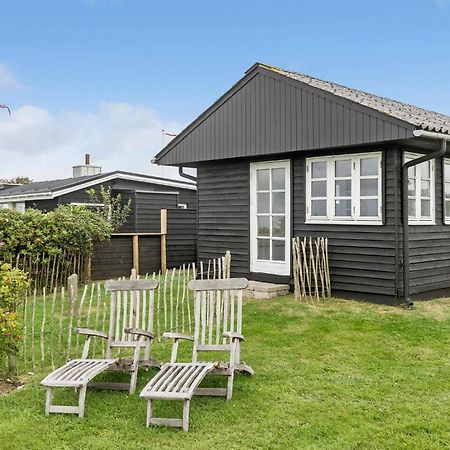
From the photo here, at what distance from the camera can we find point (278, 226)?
1078 centimetres

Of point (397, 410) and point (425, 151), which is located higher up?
point (425, 151)

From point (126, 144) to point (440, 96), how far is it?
15.1 m

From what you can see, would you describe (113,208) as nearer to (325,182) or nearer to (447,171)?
(325,182)

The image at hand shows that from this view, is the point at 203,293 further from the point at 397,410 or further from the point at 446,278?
the point at 446,278

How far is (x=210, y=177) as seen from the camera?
1231cm

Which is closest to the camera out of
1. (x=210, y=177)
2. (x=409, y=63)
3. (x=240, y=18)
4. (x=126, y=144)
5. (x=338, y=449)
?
(x=338, y=449)

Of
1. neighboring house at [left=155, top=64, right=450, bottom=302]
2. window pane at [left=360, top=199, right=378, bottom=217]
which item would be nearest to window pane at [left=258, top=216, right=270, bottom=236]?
neighboring house at [left=155, top=64, right=450, bottom=302]

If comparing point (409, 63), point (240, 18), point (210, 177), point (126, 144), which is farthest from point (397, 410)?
point (126, 144)

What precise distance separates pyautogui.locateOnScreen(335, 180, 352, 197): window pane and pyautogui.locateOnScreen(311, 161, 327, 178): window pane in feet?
1.18

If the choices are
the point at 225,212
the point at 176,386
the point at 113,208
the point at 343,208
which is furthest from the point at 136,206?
the point at 176,386

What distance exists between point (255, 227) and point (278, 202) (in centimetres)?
87

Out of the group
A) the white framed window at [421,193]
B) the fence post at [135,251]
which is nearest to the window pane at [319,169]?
the white framed window at [421,193]

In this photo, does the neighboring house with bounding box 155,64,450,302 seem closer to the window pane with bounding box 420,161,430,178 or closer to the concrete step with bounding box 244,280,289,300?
the window pane with bounding box 420,161,430,178

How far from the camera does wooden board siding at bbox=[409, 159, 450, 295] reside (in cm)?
931
